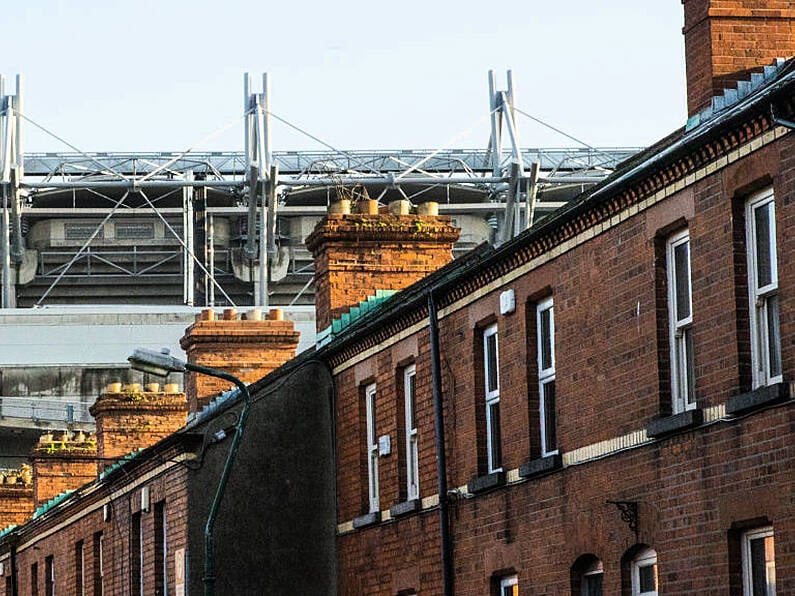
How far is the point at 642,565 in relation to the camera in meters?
17.9

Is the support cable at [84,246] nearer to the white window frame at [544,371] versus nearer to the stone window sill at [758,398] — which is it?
the white window frame at [544,371]

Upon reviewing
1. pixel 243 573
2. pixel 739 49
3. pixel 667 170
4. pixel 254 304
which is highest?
pixel 254 304

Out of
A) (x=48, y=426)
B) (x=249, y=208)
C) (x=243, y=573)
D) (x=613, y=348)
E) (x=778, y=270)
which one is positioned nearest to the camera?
(x=778, y=270)

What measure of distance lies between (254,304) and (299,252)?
9.50 ft

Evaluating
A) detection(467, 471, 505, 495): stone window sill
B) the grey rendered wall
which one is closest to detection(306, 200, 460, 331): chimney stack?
the grey rendered wall

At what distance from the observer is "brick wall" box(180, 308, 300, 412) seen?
35562 millimetres

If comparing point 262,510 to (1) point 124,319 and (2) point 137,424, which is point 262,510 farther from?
(1) point 124,319

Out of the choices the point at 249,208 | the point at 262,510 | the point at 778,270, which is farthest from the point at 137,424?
the point at 249,208

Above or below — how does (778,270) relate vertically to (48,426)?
below

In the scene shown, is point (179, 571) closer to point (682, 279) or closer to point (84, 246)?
point (682, 279)

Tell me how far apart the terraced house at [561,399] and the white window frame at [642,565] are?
29mm

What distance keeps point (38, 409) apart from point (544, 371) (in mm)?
56004

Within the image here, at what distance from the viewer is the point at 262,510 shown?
27.2 meters

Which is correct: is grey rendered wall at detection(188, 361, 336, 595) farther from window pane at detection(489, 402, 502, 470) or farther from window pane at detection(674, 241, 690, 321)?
window pane at detection(674, 241, 690, 321)
